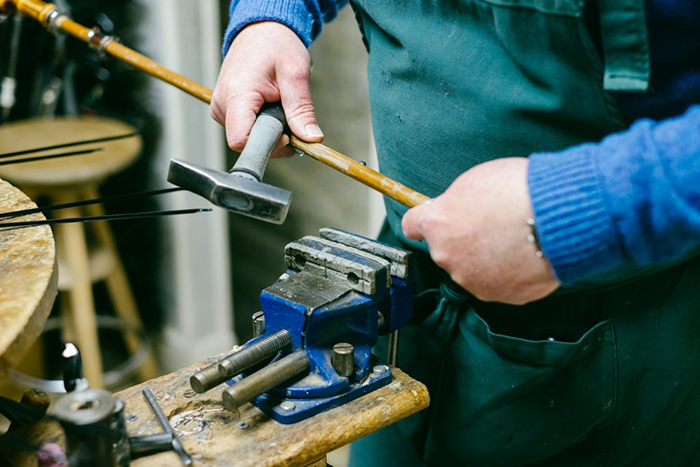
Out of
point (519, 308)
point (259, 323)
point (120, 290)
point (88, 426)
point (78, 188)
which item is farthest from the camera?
point (120, 290)

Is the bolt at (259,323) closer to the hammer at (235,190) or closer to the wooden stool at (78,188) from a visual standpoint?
the hammer at (235,190)

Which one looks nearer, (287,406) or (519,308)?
(287,406)

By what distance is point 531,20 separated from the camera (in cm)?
74

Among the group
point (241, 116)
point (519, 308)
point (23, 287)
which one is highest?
point (241, 116)

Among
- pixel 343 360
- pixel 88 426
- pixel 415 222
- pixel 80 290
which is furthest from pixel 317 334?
pixel 80 290

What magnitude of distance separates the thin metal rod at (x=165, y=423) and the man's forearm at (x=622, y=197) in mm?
377

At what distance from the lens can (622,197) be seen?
604mm

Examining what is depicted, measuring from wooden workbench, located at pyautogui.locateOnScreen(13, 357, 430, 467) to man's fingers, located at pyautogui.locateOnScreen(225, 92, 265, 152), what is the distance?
12.7 inches

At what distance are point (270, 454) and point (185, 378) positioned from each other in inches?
6.4

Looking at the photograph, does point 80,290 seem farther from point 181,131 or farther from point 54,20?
point 54,20

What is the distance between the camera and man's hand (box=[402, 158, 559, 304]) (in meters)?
0.64

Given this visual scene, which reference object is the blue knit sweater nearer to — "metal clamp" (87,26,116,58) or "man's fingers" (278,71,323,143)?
"man's fingers" (278,71,323,143)

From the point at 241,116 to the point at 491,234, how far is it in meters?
0.43

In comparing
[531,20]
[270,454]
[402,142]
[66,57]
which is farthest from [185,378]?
[66,57]
